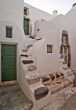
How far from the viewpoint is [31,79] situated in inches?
220

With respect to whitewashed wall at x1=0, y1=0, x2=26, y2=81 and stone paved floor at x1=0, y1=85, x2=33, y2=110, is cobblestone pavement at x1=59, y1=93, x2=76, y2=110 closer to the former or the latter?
stone paved floor at x1=0, y1=85, x2=33, y2=110

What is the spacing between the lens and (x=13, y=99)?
538 cm

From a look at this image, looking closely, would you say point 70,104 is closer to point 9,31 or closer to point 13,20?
point 9,31

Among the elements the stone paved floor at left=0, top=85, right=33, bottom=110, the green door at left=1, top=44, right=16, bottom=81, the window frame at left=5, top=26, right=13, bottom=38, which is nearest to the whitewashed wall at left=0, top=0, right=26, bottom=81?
the window frame at left=5, top=26, right=13, bottom=38

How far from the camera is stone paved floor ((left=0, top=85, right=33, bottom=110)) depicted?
499 centimetres

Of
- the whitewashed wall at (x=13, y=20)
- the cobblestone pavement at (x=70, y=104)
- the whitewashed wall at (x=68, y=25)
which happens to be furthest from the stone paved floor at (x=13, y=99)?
the whitewashed wall at (x=68, y=25)

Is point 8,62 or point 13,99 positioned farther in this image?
point 8,62

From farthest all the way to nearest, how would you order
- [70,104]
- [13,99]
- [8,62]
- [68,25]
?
[68,25] → [8,62] → [70,104] → [13,99]

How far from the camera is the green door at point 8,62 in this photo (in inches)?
256

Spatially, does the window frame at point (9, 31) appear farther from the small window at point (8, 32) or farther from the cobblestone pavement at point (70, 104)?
the cobblestone pavement at point (70, 104)

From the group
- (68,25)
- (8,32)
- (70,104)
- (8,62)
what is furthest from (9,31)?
(68,25)

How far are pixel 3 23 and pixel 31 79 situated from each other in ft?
9.72

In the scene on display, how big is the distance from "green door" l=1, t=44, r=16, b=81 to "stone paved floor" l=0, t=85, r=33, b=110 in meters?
0.63

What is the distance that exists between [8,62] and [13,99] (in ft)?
6.22
